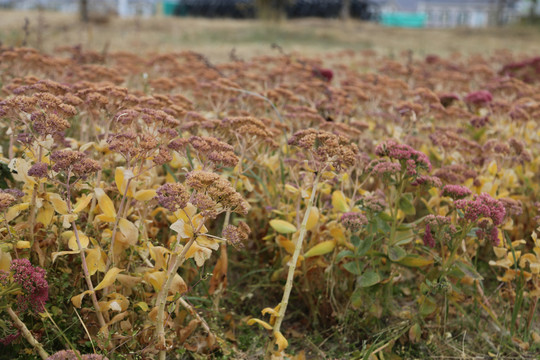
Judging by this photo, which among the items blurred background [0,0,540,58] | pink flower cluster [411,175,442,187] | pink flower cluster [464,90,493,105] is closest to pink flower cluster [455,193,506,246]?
pink flower cluster [411,175,442,187]

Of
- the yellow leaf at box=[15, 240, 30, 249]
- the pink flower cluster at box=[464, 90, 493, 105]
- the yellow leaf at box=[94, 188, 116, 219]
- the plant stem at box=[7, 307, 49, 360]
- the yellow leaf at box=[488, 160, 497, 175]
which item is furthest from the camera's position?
the pink flower cluster at box=[464, 90, 493, 105]

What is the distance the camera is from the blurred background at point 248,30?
1431 cm

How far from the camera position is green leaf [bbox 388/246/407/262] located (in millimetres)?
2428

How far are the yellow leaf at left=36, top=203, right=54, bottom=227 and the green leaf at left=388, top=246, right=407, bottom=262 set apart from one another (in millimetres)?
1444

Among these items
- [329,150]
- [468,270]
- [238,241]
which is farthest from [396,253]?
[238,241]

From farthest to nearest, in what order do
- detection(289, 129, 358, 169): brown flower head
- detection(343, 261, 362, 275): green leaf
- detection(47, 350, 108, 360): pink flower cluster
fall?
detection(343, 261, 362, 275): green leaf, detection(289, 129, 358, 169): brown flower head, detection(47, 350, 108, 360): pink flower cluster

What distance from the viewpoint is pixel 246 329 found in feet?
8.98

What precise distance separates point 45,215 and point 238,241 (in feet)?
2.75

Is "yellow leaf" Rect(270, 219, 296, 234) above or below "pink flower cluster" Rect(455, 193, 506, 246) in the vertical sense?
below

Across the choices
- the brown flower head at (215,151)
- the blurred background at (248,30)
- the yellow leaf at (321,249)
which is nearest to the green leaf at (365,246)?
the yellow leaf at (321,249)

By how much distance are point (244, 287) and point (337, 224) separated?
→ 0.64m

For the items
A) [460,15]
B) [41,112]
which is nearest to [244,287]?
[41,112]

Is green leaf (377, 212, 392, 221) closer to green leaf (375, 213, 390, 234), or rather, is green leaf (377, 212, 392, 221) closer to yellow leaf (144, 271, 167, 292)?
green leaf (375, 213, 390, 234)

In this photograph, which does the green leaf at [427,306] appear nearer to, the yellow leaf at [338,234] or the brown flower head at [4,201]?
the yellow leaf at [338,234]
